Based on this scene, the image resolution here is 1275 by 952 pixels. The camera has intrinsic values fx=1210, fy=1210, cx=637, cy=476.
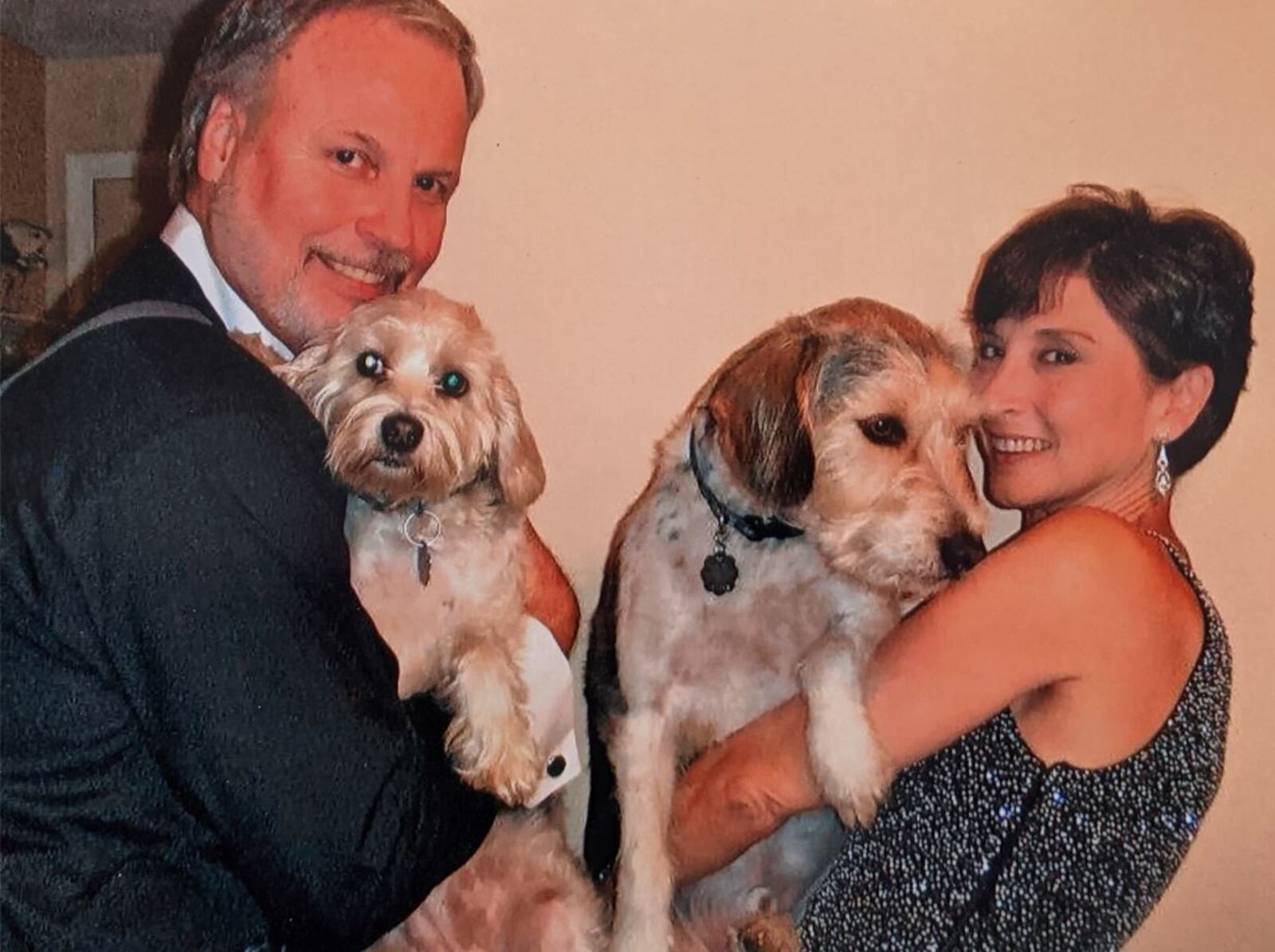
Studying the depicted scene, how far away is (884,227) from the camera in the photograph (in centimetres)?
185

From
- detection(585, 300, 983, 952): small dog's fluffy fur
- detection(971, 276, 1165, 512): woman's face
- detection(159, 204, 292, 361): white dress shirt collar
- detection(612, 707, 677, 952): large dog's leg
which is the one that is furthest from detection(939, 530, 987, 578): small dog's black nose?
detection(159, 204, 292, 361): white dress shirt collar

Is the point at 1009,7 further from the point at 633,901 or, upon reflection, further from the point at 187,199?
the point at 633,901

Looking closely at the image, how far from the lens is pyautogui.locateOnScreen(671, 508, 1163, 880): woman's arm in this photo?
1.75 meters

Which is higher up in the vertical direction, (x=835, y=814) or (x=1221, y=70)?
(x=1221, y=70)

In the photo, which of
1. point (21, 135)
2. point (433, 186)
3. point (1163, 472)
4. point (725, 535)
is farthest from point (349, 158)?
point (1163, 472)

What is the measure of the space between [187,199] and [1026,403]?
1285mm

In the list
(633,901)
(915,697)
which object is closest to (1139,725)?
(915,697)

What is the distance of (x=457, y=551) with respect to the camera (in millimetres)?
1901

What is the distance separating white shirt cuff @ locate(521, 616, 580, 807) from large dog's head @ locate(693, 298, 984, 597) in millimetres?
393

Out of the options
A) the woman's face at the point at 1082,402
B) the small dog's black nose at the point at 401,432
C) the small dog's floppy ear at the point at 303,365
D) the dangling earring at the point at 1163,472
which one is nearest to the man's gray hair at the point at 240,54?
the small dog's floppy ear at the point at 303,365

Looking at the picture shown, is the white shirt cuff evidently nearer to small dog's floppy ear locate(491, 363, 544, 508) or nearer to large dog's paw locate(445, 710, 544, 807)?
large dog's paw locate(445, 710, 544, 807)

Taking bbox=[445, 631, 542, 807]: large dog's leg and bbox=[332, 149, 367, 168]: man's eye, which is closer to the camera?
bbox=[332, 149, 367, 168]: man's eye

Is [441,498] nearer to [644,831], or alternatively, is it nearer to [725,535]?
[725,535]

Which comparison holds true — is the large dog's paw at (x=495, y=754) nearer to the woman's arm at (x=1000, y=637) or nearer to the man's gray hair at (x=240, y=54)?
the woman's arm at (x=1000, y=637)
